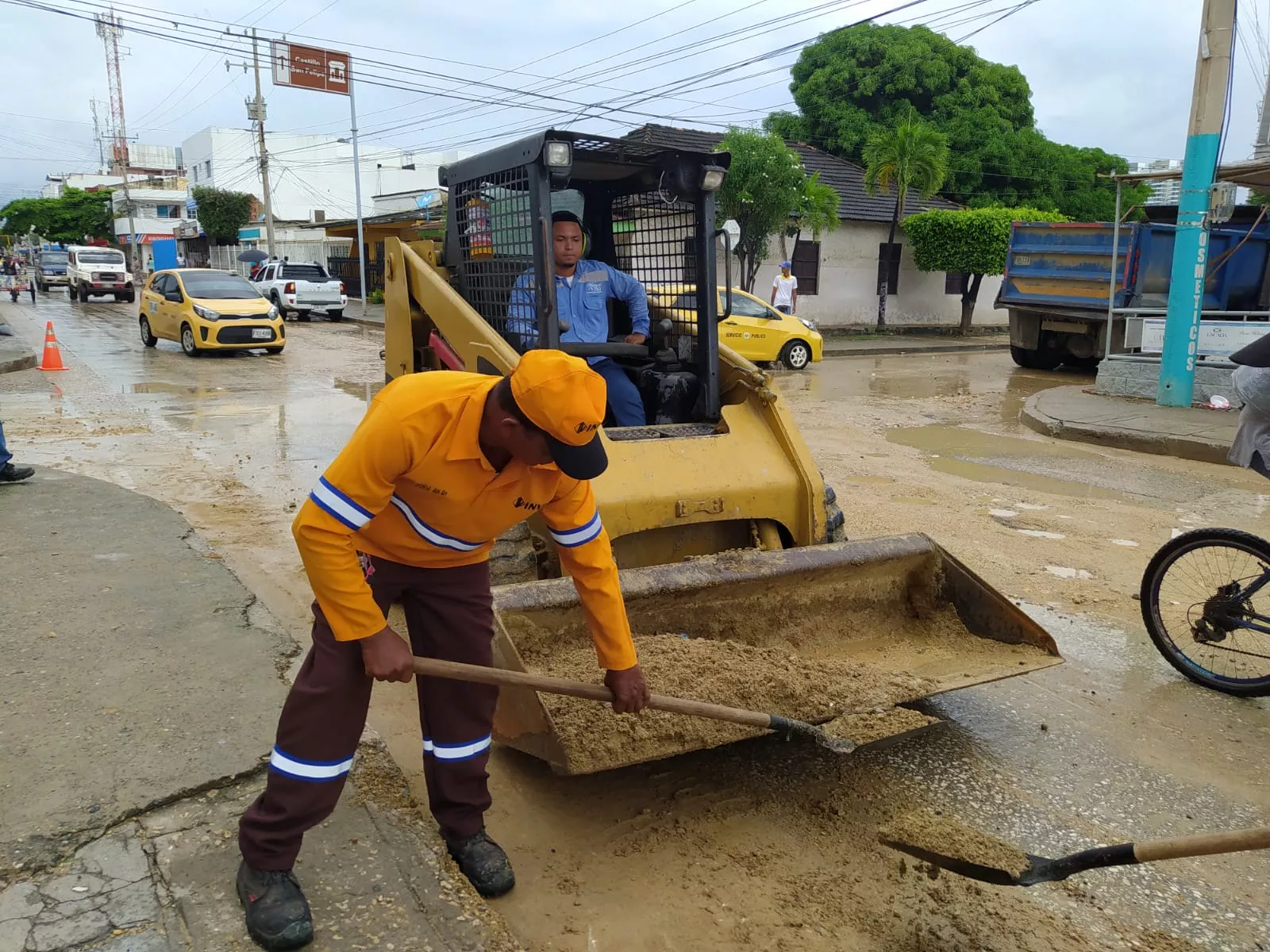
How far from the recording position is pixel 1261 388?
4105 millimetres

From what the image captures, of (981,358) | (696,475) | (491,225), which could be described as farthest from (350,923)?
(981,358)

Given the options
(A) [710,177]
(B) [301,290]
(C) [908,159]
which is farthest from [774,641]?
(B) [301,290]

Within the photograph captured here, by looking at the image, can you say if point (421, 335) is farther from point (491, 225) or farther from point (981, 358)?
point (981, 358)

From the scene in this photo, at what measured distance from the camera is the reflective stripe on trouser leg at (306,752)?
2.47m

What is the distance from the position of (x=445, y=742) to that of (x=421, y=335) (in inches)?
159

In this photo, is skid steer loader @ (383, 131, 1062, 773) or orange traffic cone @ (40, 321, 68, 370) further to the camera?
orange traffic cone @ (40, 321, 68, 370)

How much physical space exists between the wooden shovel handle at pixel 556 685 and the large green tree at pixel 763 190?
17.6m

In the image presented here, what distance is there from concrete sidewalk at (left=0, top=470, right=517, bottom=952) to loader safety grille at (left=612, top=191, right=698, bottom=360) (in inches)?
113

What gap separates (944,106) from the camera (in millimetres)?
30688

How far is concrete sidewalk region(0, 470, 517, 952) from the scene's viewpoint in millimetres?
2494

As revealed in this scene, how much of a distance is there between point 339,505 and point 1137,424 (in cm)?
1019

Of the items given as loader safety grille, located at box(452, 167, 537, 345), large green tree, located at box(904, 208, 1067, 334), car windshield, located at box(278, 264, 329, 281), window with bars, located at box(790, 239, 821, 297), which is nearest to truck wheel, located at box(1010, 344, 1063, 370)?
large green tree, located at box(904, 208, 1067, 334)

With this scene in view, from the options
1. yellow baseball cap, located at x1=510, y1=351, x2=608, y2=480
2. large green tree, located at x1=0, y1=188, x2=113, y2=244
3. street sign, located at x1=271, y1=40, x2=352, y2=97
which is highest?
street sign, located at x1=271, y1=40, x2=352, y2=97

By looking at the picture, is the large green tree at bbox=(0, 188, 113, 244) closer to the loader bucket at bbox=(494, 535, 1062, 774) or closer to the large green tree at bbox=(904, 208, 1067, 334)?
the large green tree at bbox=(904, 208, 1067, 334)
